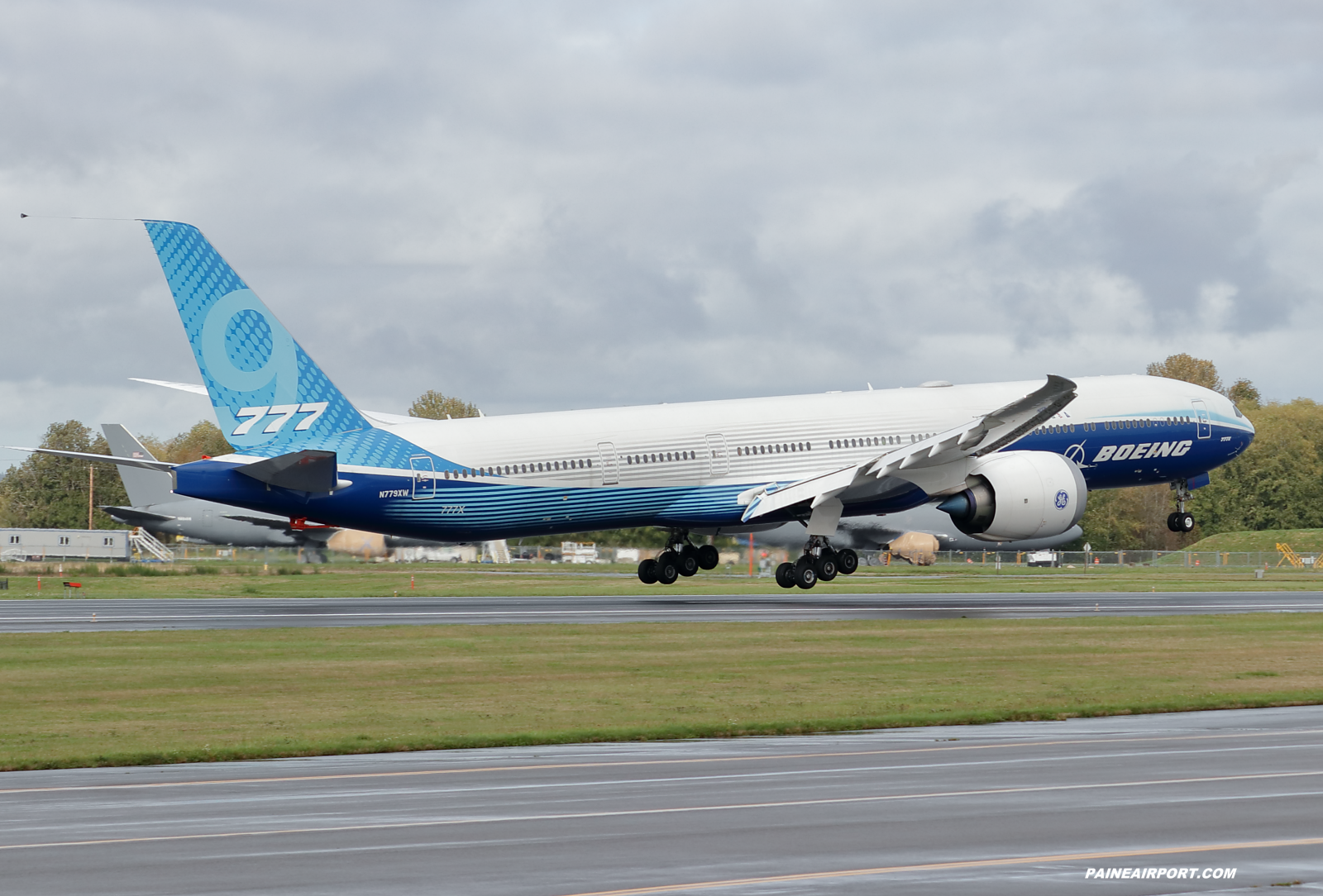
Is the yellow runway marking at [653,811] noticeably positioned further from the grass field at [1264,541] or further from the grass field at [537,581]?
the grass field at [1264,541]

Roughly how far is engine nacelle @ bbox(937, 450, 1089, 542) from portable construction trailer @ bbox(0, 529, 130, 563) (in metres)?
Result: 93.6

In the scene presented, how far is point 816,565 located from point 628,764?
3509cm

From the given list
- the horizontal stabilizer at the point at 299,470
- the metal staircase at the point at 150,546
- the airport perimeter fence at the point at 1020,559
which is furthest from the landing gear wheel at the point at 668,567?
the metal staircase at the point at 150,546

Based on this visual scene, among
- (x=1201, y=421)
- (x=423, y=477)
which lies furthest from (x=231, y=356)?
(x=1201, y=421)

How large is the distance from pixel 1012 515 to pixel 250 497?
2311 cm

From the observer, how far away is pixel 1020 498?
5072 cm

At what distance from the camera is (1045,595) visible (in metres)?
63.5

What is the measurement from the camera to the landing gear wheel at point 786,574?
54688 mm

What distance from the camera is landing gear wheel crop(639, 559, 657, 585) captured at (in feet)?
192

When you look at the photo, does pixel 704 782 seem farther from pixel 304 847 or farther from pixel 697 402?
pixel 697 402

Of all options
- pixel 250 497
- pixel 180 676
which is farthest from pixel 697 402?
pixel 180 676

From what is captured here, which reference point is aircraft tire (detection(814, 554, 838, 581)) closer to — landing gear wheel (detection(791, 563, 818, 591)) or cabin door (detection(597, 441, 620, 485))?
landing gear wheel (detection(791, 563, 818, 591))

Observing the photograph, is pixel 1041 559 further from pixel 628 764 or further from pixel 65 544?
pixel 628 764

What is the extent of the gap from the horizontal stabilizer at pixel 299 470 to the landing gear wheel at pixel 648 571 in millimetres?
14510
